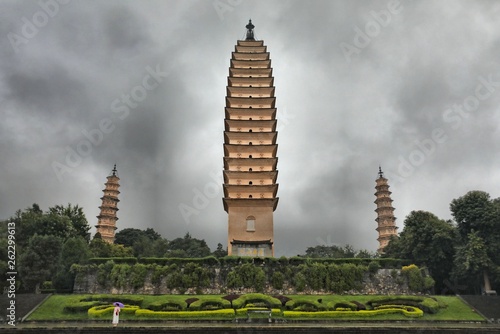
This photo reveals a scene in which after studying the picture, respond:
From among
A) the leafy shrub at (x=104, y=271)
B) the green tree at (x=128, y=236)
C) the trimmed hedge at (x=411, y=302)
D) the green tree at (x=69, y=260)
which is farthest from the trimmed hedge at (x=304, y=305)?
the green tree at (x=128, y=236)

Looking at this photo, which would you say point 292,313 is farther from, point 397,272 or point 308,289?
point 397,272

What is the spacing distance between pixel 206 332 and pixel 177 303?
5.51 metres

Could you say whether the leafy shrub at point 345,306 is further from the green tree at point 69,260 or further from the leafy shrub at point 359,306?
the green tree at point 69,260

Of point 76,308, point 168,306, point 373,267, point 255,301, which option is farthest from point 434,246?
point 76,308

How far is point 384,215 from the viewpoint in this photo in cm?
5653

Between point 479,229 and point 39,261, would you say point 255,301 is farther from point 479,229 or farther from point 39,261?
point 479,229

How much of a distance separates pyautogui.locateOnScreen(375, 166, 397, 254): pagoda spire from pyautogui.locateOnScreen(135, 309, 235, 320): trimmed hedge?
1425 inches

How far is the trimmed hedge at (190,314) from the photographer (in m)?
24.0

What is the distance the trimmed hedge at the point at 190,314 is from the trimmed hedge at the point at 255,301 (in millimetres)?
1697

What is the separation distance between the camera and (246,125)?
45000mm

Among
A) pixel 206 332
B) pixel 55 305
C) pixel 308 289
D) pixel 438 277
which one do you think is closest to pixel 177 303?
pixel 206 332

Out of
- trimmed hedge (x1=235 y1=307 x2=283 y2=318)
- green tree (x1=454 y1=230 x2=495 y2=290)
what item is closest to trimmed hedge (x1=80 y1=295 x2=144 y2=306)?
trimmed hedge (x1=235 y1=307 x2=283 y2=318)

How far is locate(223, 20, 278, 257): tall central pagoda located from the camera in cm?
3969

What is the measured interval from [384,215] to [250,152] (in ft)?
76.9
